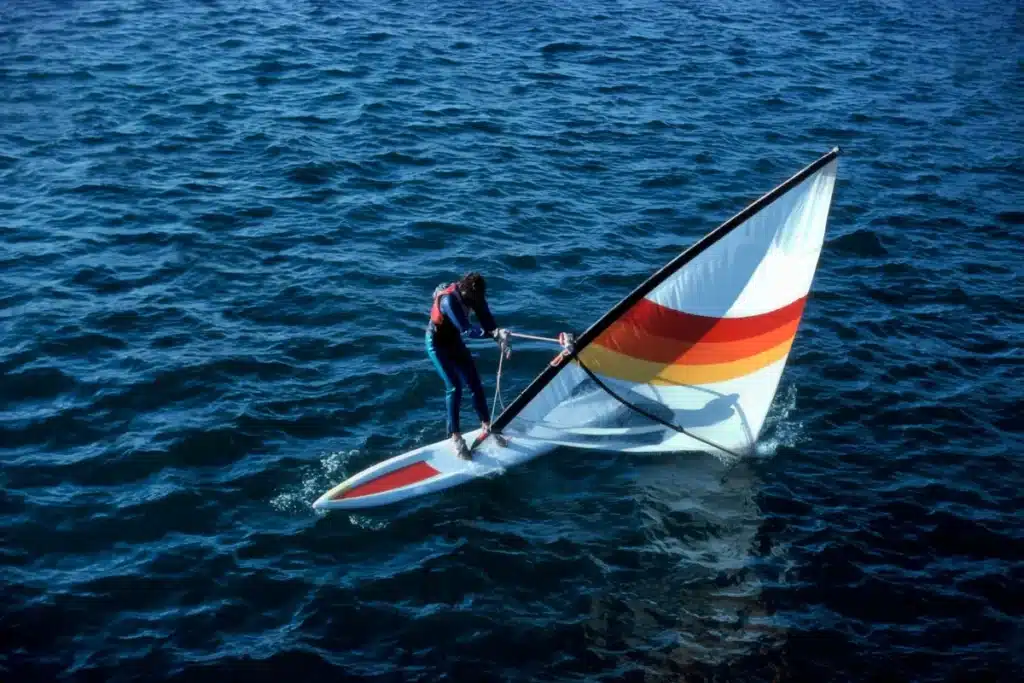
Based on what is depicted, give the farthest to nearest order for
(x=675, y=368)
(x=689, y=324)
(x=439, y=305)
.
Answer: (x=675, y=368) → (x=689, y=324) → (x=439, y=305)

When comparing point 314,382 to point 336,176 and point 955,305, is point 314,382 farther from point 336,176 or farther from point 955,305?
point 955,305

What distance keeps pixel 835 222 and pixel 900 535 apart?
384 inches

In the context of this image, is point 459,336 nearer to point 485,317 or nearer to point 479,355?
point 485,317

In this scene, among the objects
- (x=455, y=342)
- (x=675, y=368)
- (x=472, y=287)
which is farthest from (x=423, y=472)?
(x=675, y=368)

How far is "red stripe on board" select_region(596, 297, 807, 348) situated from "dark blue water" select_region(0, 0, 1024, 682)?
212 cm

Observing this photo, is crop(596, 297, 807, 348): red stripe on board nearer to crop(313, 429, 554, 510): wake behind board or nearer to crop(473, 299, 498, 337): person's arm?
crop(473, 299, 498, 337): person's arm

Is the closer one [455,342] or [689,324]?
Answer: [455,342]

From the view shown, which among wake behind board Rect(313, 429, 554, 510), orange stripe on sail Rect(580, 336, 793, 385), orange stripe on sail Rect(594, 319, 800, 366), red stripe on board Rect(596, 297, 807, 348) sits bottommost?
wake behind board Rect(313, 429, 554, 510)

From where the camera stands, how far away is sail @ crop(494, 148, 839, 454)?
13.9 metres

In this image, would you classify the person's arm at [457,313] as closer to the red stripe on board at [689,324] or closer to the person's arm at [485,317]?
the person's arm at [485,317]

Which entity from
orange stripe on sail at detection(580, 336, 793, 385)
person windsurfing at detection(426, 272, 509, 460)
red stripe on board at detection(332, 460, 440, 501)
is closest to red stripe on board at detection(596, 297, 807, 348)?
orange stripe on sail at detection(580, 336, 793, 385)

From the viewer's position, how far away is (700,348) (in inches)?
578

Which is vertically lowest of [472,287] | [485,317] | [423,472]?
[423,472]

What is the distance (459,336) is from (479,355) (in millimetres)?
3294
